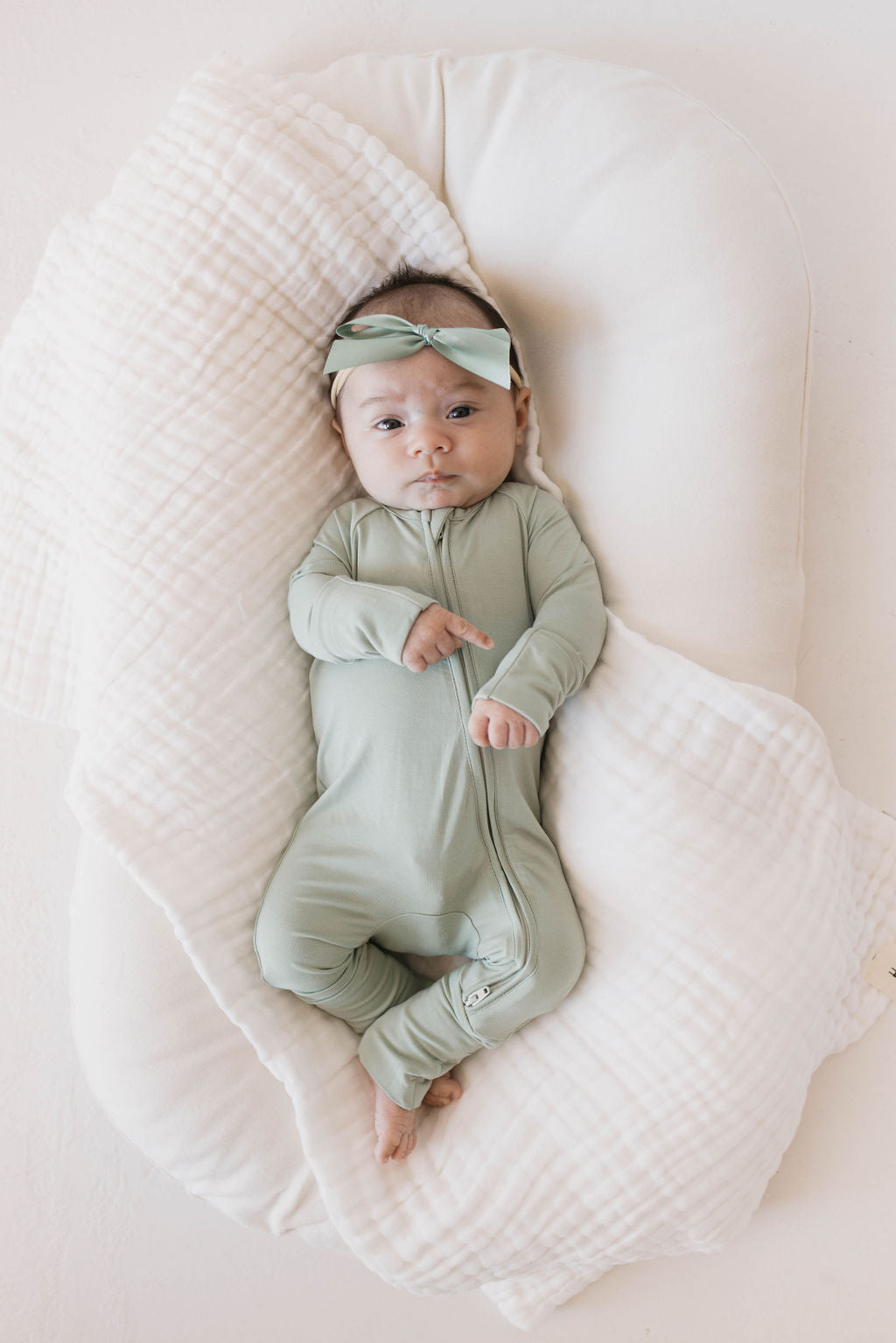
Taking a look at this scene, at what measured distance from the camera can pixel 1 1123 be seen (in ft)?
4.43

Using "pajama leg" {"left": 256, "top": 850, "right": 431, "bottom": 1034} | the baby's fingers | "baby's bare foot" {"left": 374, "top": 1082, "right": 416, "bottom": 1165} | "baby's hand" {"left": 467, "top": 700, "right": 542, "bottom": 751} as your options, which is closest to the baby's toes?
"baby's bare foot" {"left": 374, "top": 1082, "right": 416, "bottom": 1165}

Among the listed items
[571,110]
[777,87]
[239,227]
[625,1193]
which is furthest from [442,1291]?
[777,87]

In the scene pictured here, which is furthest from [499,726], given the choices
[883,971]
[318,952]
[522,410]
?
[883,971]

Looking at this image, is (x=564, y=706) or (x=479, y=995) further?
(x=564, y=706)

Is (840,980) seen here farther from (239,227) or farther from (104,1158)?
(239,227)

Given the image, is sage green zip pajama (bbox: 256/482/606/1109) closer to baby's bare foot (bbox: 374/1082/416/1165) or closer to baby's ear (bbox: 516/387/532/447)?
baby's bare foot (bbox: 374/1082/416/1165)

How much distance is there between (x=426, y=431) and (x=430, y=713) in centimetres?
33

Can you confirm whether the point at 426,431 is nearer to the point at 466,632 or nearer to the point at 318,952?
the point at 466,632

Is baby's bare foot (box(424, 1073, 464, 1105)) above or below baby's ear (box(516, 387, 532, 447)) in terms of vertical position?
below

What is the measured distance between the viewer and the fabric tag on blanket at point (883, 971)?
1.26m

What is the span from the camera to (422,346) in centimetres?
114

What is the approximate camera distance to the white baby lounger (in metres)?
1.11

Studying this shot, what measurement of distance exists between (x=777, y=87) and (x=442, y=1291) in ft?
5.55

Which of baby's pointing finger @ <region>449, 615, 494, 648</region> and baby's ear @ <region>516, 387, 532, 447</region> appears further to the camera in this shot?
baby's ear @ <region>516, 387, 532, 447</region>
